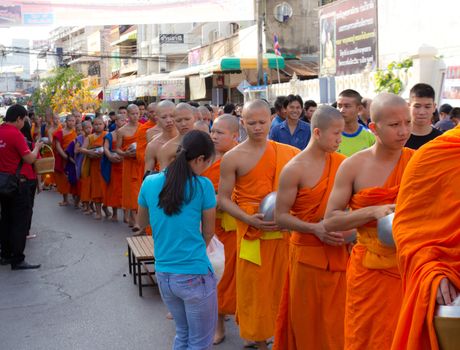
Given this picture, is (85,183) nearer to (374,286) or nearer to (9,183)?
(9,183)

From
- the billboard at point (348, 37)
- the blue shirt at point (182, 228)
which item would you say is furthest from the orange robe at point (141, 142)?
the billboard at point (348, 37)

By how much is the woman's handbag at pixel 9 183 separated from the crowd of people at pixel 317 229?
263cm

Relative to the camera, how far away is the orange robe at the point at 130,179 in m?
10.6

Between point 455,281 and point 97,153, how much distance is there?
10.2 meters

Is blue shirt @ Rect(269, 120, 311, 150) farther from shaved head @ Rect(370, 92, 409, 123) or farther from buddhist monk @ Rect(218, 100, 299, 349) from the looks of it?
shaved head @ Rect(370, 92, 409, 123)

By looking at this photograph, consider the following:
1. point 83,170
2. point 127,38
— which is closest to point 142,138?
point 83,170

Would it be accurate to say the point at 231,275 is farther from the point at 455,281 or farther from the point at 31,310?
the point at 455,281

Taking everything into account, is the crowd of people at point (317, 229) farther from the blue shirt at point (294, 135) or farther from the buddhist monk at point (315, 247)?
the blue shirt at point (294, 135)

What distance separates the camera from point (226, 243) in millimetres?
5578

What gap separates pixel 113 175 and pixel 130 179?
1337mm

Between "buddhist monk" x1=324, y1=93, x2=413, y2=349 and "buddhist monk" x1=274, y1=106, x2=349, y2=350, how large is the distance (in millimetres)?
467

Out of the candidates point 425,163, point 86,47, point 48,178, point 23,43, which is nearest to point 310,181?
point 425,163

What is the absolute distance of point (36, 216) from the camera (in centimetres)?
1270

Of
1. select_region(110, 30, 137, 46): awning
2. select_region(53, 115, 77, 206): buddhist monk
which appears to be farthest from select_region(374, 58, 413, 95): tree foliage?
select_region(110, 30, 137, 46): awning
